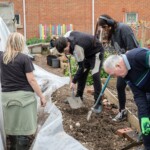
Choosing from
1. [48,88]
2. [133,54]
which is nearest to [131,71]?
[133,54]

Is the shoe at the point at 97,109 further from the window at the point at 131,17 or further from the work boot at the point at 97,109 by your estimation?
the window at the point at 131,17

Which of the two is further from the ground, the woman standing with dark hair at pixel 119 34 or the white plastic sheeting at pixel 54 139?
the woman standing with dark hair at pixel 119 34

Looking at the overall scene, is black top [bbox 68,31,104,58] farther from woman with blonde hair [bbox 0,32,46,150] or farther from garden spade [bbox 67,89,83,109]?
woman with blonde hair [bbox 0,32,46,150]

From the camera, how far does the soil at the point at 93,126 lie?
5.24 m

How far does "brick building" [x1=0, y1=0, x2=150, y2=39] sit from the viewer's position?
18.0 metres

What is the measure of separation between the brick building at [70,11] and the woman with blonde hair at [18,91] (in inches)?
528

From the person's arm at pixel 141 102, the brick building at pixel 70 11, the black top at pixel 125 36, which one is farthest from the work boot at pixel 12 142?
the brick building at pixel 70 11

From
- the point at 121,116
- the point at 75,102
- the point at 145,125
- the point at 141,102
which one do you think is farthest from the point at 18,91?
the point at 75,102

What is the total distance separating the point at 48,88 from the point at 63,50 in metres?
2.22

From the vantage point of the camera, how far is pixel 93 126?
584 cm

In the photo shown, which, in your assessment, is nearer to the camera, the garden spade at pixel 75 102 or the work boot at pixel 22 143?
the work boot at pixel 22 143

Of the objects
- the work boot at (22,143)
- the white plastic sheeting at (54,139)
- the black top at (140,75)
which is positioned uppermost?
the black top at (140,75)

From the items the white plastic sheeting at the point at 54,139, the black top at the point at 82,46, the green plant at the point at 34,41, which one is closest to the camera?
the white plastic sheeting at the point at 54,139

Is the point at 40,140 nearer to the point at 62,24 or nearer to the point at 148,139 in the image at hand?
the point at 148,139
